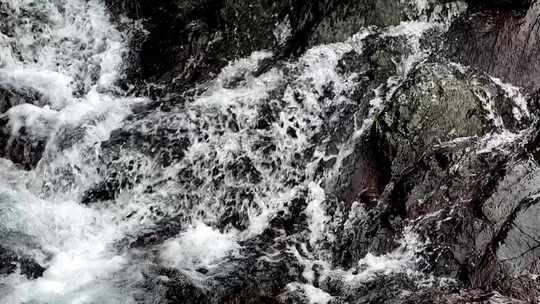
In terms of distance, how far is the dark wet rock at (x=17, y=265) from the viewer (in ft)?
19.5

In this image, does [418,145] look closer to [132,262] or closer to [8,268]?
[132,262]

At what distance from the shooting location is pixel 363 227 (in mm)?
6758

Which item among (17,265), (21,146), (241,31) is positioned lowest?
(17,265)

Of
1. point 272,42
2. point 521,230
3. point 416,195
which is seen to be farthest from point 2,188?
point 521,230

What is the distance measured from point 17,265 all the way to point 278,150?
316 cm

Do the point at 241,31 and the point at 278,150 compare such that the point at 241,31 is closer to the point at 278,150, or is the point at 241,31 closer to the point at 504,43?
the point at 278,150

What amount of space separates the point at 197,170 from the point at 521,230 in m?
3.89

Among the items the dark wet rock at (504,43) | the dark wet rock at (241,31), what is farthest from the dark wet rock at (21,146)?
the dark wet rock at (504,43)

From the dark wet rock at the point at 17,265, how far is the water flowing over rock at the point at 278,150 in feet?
0.13

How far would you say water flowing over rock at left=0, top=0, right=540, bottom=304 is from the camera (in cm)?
643

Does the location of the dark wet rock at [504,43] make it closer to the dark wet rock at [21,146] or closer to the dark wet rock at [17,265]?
the dark wet rock at [21,146]

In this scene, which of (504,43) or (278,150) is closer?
(278,150)

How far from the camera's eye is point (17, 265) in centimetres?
598

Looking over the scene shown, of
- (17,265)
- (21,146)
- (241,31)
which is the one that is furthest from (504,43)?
(17,265)
